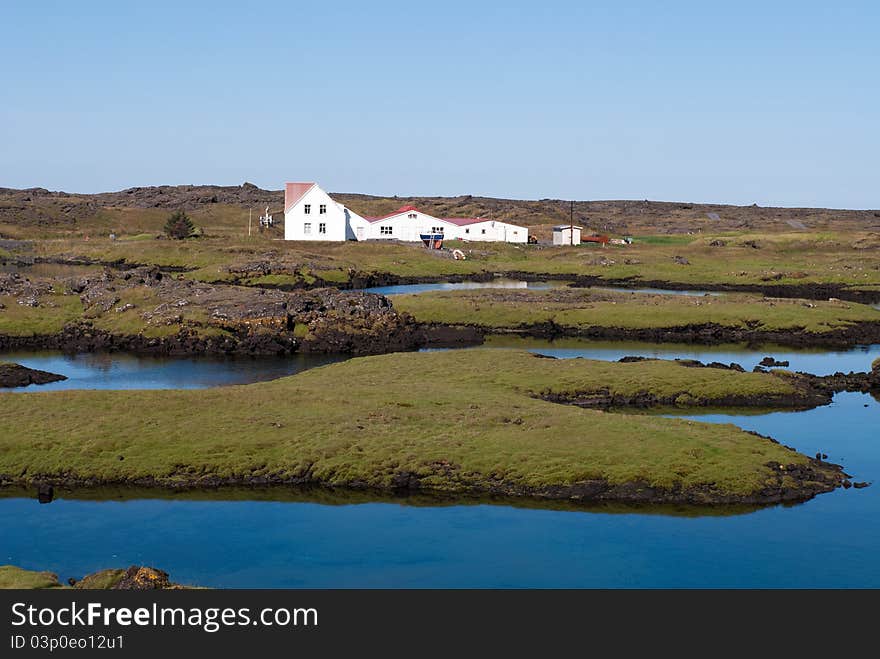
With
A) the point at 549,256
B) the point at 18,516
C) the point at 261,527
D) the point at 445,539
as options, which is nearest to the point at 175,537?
the point at 261,527

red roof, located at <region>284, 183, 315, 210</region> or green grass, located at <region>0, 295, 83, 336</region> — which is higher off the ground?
red roof, located at <region>284, 183, 315, 210</region>

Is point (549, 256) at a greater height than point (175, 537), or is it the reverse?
point (549, 256)

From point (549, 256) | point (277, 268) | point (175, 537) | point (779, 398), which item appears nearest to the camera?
point (175, 537)

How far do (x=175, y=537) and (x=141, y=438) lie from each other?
A: 9.23 m

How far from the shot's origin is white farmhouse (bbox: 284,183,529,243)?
163m

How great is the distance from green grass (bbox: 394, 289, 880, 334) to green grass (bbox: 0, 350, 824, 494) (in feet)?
123

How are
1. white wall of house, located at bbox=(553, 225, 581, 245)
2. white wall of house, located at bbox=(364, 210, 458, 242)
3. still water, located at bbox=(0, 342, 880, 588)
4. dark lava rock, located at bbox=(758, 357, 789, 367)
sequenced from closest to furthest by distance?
still water, located at bbox=(0, 342, 880, 588), dark lava rock, located at bbox=(758, 357, 789, 367), white wall of house, located at bbox=(364, 210, 458, 242), white wall of house, located at bbox=(553, 225, 581, 245)

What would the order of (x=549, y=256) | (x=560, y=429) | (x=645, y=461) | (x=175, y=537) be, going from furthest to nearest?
(x=549, y=256)
(x=560, y=429)
(x=645, y=461)
(x=175, y=537)

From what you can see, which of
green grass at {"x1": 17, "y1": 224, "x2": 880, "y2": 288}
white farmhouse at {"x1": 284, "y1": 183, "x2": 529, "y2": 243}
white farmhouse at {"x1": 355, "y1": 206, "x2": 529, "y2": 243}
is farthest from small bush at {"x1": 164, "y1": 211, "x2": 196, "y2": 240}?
white farmhouse at {"x1": 355, "y1": 206, "x2": 529, "y2": 243}

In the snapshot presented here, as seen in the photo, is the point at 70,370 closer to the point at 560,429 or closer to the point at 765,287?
the point at 560,429

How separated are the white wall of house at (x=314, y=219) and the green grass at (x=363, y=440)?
11285 cm

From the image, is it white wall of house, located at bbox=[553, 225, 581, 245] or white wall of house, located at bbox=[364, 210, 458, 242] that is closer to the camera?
white wall of house, located at bbox=[364, 210, 458, 242]

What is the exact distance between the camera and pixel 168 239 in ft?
552

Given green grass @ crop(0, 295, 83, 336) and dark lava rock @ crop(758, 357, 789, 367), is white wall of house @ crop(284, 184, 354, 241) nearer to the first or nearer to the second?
green grass @ crop(0, 295, 83, 336)
